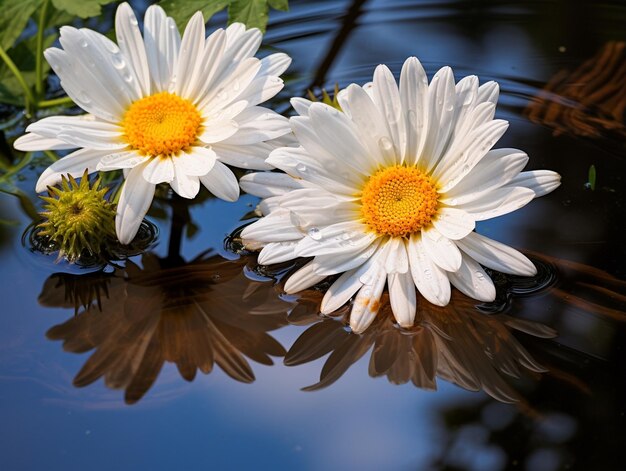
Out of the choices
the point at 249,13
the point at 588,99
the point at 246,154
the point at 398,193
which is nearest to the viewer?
the point at 398,193

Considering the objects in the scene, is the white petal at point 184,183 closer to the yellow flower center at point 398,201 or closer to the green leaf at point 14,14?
the yellow flower center at point 398,201

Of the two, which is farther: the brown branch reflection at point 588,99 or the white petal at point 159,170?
the brown branch reflection at point 588,99

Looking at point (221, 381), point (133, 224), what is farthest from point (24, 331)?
point (221, 381)

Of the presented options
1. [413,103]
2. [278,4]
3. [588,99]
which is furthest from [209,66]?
[588,99]

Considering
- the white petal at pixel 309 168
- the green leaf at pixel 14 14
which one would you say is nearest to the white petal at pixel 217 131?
the white petal at pixel 309 168

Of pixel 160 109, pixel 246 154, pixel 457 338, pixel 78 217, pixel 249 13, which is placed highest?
pixel 249 13

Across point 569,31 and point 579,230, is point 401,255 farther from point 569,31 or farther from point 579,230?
point 569,31

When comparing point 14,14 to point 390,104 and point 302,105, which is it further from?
point 390,104

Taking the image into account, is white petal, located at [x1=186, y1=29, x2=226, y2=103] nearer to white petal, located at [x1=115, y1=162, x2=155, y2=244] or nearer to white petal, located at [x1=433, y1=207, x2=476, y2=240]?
white petal, located at [x1=115, y1=162, x2=155, y2=244]
